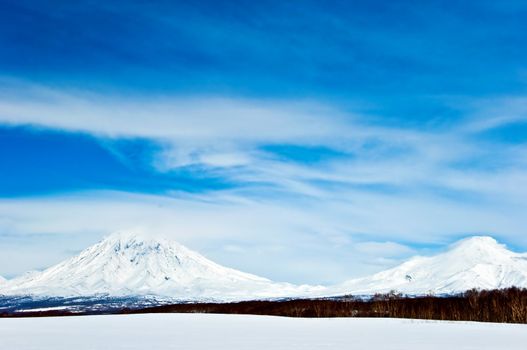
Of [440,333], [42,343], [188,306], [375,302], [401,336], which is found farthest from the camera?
[188,306]

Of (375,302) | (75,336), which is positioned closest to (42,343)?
(75,336)

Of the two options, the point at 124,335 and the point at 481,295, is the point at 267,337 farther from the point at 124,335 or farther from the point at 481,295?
the point at 481,295

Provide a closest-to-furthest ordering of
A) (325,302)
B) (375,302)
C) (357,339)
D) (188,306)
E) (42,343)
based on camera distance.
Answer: (42,343) → (357,339) → (375,302) → (325,302) → (188,306)

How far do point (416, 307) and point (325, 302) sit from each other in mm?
10046

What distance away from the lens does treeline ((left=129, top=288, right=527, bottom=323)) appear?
1977 inches

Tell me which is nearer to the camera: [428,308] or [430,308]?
[430,308]

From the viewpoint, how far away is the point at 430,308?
172 ft

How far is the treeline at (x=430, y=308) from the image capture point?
50.2 metres

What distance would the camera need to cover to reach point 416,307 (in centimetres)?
6059

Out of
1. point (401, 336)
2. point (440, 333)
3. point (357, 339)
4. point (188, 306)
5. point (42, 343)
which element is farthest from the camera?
point (188, 306)

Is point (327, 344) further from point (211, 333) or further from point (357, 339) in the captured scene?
point (211, 333)

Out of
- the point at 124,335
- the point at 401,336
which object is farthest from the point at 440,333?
the point at 124,335

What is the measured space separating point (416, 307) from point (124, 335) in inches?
1550

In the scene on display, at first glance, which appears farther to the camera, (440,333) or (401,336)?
(440,333)
